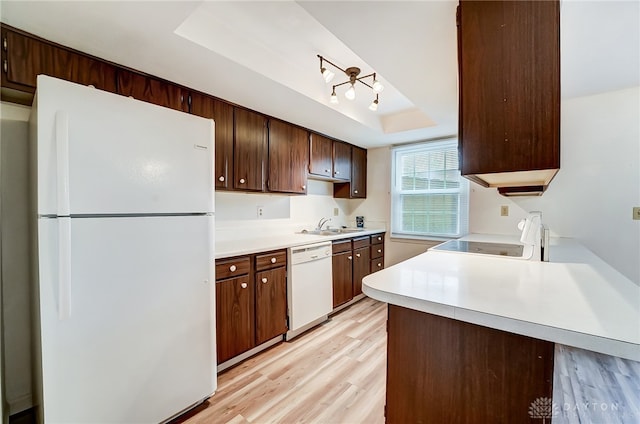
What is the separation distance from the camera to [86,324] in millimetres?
1155

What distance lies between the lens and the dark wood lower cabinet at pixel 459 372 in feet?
2.89

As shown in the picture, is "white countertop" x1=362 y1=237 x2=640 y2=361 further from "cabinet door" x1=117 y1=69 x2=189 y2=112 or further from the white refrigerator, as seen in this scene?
"cabinet door" x1=117 y1=69 x2=189 y2=112

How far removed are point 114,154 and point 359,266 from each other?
270 centimetres

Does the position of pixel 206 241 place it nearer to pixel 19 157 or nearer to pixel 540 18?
pixel 19 157

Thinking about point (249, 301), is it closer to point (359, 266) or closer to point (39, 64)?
point (359, 266)

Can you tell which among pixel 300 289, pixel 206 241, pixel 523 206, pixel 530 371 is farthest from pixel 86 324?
pixel 523 206

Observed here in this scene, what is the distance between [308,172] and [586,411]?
8.56 feet

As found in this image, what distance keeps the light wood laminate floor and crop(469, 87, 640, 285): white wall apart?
2.02m

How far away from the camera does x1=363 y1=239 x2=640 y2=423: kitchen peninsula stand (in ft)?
2.36

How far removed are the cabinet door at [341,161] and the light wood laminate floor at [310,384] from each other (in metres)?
1.89

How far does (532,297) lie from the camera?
0.88m

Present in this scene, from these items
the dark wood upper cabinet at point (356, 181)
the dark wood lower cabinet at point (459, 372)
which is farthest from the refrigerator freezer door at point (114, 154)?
the dark wood upper cabinet at point (356, 181)

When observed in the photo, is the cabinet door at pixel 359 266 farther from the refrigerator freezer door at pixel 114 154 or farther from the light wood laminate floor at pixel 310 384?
the refrigerator freezer door at pixel 114 154

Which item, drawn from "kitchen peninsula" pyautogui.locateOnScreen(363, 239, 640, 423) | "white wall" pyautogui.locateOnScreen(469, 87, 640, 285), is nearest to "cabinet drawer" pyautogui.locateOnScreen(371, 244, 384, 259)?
"white wall" pyautogui.locateOnScreen(469, 87, 640, 285)
